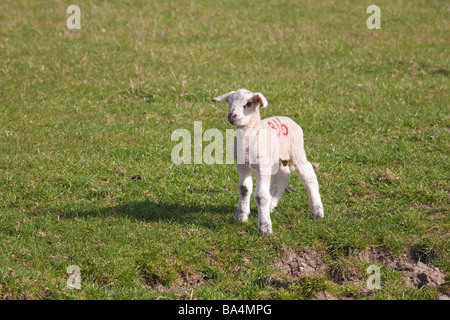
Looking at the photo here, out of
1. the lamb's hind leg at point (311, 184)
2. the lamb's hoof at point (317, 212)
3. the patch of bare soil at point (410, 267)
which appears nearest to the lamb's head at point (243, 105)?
the lamb's hind leg at point (311, 184)

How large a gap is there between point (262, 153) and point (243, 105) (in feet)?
2.29

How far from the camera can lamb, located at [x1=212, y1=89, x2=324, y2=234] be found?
26.2 ft

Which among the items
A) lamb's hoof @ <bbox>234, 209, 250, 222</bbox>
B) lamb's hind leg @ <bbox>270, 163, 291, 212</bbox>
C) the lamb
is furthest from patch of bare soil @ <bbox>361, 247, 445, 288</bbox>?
lamb's hoof @ <bbox>234, 209, 250, 222</bbox>

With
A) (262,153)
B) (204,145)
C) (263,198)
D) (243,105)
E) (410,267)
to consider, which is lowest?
(410,267)

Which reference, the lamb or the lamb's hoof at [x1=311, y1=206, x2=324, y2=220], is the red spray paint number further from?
the lamb's hoof at [x1=311, y1=206, x2=324, y2=220]

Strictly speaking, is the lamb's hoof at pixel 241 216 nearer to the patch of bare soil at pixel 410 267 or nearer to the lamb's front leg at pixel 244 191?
the lamb's front leg at pixel 244 191

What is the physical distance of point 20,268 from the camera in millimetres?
7590

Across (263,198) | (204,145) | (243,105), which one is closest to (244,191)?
(263,198)

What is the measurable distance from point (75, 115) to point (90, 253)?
20.2ft

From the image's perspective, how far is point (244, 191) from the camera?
8.55 metres

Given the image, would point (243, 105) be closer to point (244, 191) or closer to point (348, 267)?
point (244, 191)

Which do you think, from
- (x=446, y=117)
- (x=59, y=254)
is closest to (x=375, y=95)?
(x=446, y=117)

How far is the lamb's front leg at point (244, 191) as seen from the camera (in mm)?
8445

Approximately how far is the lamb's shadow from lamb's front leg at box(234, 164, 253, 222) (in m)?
0.33
